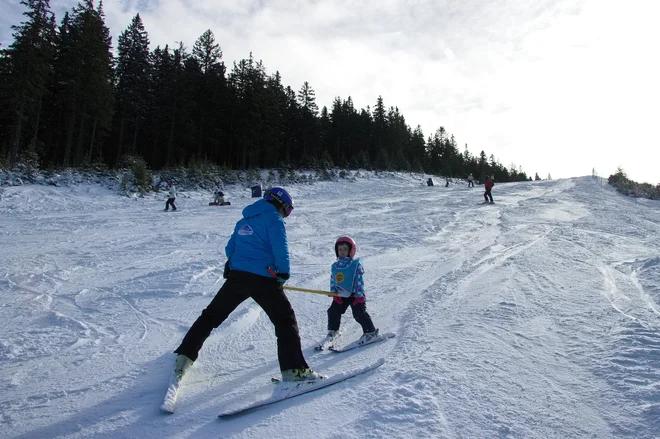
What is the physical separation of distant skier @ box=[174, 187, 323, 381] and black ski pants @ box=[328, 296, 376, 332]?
1205mm

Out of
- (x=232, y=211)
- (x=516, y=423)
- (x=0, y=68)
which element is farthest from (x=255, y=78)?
(x=516, y=423)

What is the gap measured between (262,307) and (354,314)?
4.97 feet

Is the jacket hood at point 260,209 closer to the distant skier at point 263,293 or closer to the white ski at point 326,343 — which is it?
the distant skier at point 263,293

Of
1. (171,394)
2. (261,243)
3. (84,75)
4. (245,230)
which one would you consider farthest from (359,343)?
(84,75)

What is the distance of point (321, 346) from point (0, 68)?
1539 inches

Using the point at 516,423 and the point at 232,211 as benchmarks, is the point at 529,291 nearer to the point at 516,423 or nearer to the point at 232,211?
the point at 516,423

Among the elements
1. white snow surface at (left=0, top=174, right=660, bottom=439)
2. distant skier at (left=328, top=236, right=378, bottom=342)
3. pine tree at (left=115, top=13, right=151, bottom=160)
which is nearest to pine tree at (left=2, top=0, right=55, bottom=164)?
pine tree at (left=115, top=13, right=151, bottom=160)

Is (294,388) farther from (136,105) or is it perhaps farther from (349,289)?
Result: (136,105)

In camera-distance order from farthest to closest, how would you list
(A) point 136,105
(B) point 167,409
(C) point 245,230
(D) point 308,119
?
(D) point 308,119
(A) point 136,105
(C) point 245,230
(B) point 167,409

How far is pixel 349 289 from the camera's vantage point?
4.49 metres

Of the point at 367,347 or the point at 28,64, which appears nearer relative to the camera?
the point at 367,347

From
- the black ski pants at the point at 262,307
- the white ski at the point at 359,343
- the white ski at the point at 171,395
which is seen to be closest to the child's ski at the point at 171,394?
the white ski at the point at 171,395

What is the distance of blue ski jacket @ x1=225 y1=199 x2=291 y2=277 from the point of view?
11.0ft

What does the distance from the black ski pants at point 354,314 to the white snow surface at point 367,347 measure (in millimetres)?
273
